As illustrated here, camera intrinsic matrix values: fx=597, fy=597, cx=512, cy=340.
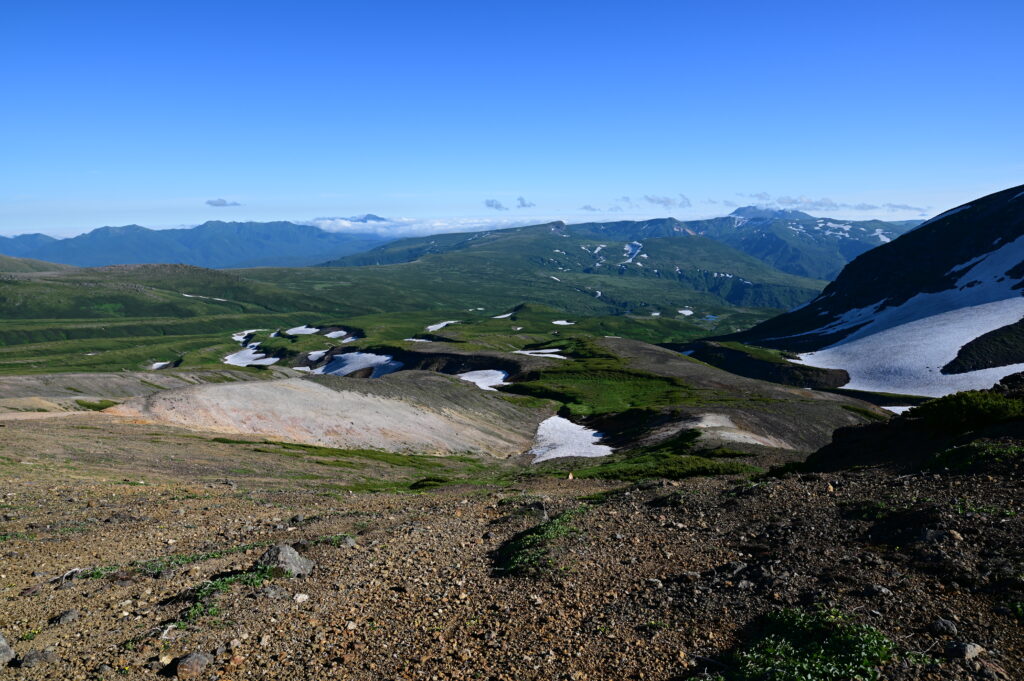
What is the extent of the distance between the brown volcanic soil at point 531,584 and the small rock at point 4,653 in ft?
1.48

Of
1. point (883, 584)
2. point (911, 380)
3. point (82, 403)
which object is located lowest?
point (911, 380)

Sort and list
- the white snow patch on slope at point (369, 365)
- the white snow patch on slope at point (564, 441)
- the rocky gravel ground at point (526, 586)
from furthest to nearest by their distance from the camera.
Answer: the white snow patch on slope at point (369, 365) → the white snow patch on slope at point (564, 441) → the rocky gravel ground at point (526, 586)

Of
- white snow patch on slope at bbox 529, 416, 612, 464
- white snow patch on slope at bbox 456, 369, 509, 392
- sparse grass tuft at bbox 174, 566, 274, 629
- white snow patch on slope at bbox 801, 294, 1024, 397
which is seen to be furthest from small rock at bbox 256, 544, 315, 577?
white snow patch on slope at bbox 801, 294, 1024, 397

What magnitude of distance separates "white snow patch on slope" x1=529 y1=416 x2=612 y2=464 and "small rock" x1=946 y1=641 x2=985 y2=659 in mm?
63594

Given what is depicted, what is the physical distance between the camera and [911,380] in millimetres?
157625

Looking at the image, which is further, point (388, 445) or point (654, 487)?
point (388, 445)

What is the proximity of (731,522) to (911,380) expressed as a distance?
546ft

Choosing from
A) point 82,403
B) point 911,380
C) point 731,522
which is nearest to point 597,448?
point 731,522

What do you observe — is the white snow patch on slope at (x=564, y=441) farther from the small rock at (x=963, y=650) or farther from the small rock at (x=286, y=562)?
the small rock at (x=963, y=650)

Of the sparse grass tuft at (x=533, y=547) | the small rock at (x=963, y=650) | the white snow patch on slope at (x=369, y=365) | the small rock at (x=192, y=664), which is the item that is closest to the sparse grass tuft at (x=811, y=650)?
the small rock at (x=963, y=650)

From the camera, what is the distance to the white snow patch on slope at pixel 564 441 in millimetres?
79562

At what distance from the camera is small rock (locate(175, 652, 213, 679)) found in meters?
13.4

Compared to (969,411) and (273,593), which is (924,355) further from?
(273,593)

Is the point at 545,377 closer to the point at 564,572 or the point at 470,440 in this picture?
the point at 470,440
